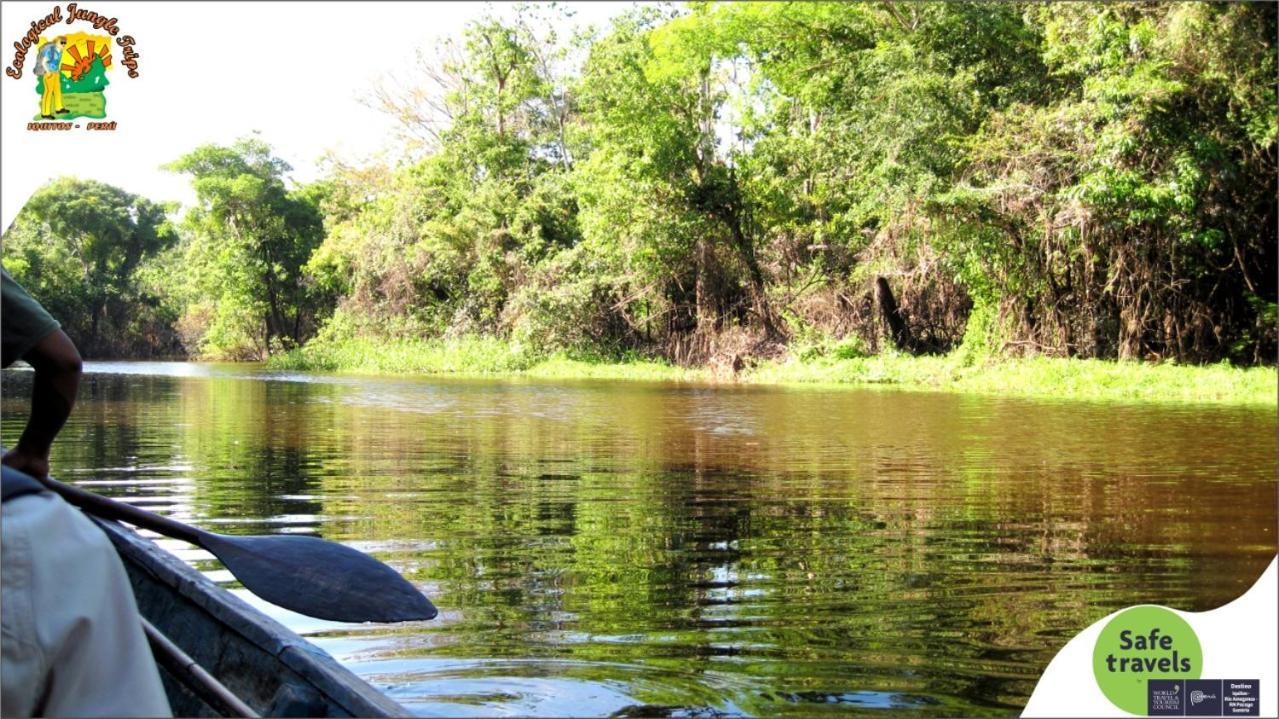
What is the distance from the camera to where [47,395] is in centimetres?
207

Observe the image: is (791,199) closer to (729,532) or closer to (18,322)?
(729,532)

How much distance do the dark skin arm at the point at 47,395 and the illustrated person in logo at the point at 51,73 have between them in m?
4.00

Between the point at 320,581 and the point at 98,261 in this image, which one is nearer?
the point at 320,581

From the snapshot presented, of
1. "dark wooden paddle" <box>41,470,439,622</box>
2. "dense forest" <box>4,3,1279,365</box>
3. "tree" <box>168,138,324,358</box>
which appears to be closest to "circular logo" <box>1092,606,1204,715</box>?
"dark wooden paddle" <box>41,470,439,622</box>

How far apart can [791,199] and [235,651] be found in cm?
2264

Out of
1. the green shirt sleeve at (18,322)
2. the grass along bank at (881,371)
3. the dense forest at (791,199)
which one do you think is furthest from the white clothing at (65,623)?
the dense forest at (791,199)

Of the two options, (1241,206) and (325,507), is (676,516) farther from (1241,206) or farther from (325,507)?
(1241,206)

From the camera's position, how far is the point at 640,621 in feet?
14.1

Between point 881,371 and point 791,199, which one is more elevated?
point 791,199

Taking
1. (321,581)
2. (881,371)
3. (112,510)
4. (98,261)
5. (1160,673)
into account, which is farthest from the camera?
(98,261)

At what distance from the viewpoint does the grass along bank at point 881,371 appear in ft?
55.3

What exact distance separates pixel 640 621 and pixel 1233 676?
202 centimetres

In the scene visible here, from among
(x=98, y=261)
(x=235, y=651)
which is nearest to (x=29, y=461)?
(x=235, y=651)

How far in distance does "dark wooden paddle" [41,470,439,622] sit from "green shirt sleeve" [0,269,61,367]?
923mm
